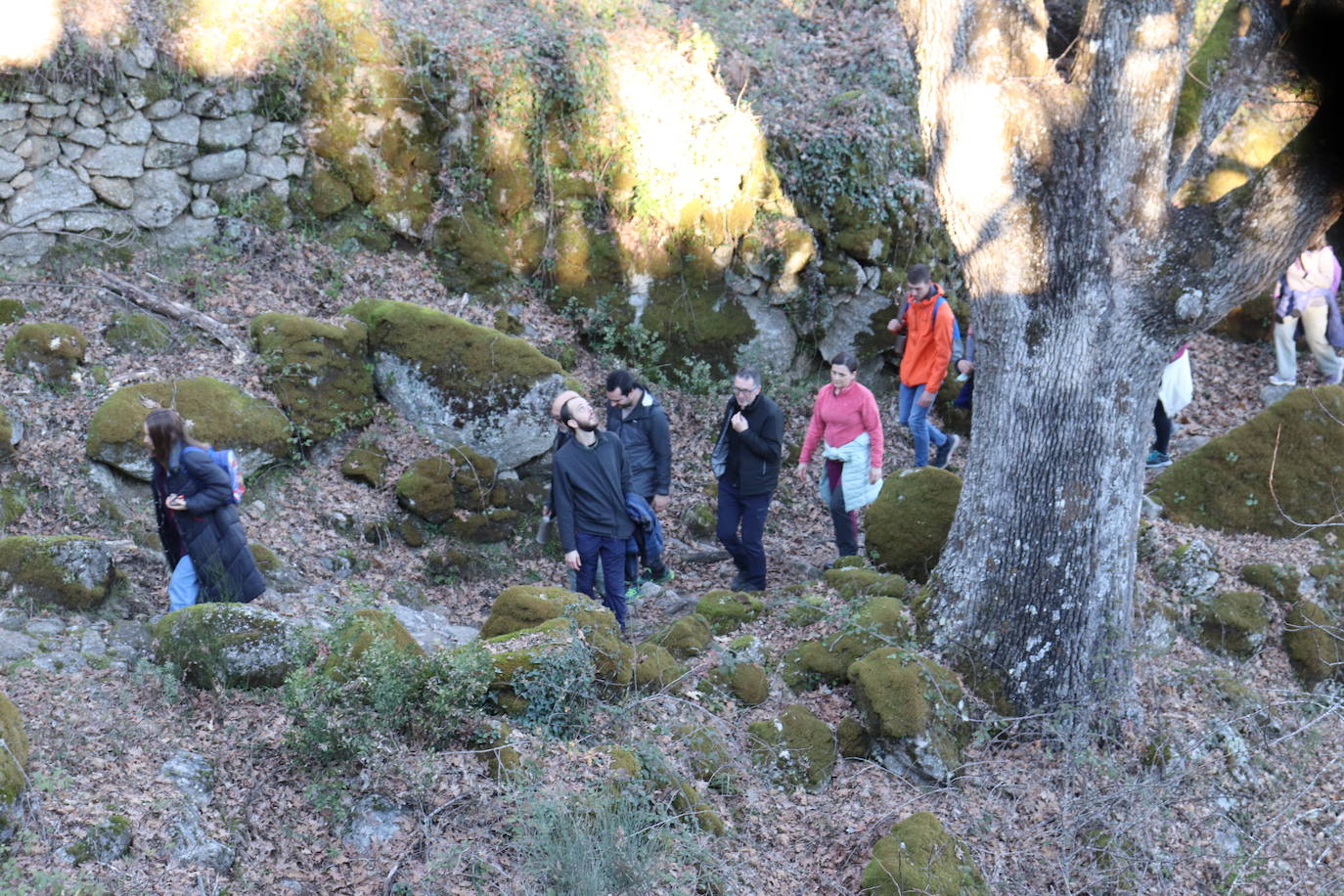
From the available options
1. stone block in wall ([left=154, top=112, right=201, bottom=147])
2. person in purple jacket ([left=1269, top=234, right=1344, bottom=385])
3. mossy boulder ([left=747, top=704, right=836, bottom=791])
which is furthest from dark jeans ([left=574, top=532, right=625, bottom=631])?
person in purple jacket ([left=1269, top=234, right=1344, bottom=385])

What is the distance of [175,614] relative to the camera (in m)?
5.50

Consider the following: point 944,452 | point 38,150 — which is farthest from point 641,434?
point 38,150

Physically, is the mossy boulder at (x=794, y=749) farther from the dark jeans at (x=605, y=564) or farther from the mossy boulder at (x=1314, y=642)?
the mossy boulder at (x=1314, y=642)

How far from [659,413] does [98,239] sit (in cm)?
558

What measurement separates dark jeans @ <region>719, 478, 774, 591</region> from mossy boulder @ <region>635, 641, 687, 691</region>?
77.2 inches

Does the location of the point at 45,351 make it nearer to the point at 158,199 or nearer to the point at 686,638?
the point at 158,199

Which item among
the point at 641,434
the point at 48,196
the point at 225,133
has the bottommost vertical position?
the point at 641,434

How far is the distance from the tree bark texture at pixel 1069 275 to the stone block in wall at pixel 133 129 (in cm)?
715

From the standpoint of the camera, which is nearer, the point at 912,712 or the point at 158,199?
the point at 912,712

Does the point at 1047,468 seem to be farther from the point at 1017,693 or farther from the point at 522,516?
the point at 522,516

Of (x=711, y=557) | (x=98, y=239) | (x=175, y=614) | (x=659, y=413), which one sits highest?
(x=98, y=239)

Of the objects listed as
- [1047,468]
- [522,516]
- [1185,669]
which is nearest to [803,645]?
[1047,468]

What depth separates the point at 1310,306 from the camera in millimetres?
10664

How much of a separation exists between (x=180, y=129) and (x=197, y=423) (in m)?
3.41
